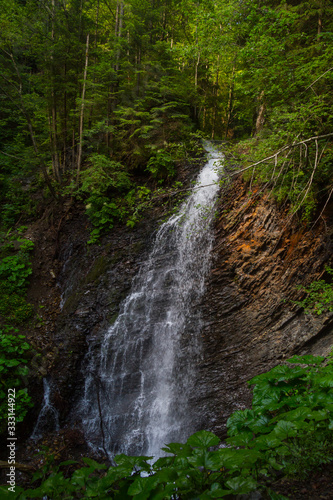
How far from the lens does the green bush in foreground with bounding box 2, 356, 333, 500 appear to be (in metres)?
1.49

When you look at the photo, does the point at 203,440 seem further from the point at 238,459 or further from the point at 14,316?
the point at 14,316

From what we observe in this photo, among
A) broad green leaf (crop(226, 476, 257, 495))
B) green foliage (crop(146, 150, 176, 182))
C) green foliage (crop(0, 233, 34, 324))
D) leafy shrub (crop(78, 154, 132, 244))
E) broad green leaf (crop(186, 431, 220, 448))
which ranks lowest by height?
broad green leaf (crop(226, 476, 257, 495))

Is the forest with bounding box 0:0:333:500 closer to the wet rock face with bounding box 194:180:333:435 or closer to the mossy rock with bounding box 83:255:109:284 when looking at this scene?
the wet rock face with bounding box 194:180:333:435

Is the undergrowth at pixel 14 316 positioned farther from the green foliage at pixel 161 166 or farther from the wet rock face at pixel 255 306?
the green foliage at pixel 161 166

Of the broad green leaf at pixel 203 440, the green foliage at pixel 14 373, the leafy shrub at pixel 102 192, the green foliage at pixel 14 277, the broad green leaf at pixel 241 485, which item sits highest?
the leafy shrub at pixel 102 192

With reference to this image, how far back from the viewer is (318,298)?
5387 mm

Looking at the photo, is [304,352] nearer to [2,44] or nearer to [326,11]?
[326,11]

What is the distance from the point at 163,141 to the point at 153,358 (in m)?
8.02

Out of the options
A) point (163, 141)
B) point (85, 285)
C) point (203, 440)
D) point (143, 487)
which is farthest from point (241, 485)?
point (163, 141)

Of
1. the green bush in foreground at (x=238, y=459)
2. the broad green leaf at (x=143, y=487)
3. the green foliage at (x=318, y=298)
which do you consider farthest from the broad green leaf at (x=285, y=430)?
the green foliage at (x=318, y=298)

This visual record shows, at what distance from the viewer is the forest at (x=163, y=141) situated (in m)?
2.01

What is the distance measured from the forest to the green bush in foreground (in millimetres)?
13

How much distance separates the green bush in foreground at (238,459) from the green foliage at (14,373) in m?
5.61

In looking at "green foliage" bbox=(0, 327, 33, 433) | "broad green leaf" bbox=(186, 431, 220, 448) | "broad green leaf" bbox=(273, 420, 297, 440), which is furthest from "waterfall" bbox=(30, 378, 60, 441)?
"broad green leaf" bbox=(273, 420, 297, 440)
